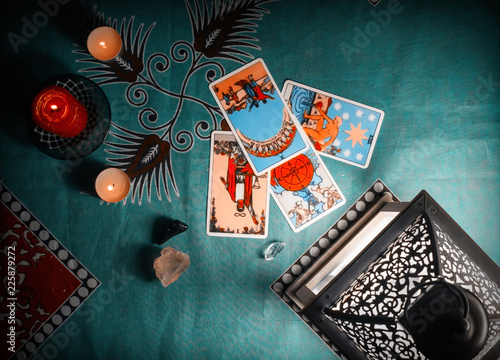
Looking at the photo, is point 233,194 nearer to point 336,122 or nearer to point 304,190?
point 304,190

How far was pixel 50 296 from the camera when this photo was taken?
1.28 meters

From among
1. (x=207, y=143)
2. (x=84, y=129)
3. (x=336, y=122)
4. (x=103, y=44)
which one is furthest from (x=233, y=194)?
(x=103, y=44)

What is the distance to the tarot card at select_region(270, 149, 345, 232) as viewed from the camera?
1.29 m

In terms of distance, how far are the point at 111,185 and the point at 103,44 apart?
1.58 ft

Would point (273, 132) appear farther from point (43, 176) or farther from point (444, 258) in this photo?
point (43, 176)

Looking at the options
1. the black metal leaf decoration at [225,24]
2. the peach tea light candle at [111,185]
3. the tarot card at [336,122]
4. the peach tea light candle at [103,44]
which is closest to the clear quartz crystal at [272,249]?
the tarot card at [336,122]

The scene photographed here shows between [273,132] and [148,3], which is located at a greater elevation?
[148,3]

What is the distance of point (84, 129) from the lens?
125 cm

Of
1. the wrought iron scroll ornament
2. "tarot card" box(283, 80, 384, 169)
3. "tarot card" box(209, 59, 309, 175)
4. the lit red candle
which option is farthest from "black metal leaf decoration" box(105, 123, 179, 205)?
"tarot card" box(283, 80, 384, 169)

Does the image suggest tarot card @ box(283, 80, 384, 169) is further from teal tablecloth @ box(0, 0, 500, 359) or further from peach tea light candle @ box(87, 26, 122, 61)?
peach tea light candle @ box(87, 26, 122, 61)

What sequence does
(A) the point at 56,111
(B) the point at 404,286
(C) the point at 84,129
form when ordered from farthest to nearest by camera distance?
(C) the point at 84,129 < (A) the point at 56,111 < (B) the point at 404,286

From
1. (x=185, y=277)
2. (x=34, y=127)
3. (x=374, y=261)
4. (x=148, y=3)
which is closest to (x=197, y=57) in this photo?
(x=148, y=3)

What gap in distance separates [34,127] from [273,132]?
838 mm

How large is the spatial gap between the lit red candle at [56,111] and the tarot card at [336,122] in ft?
2.39
